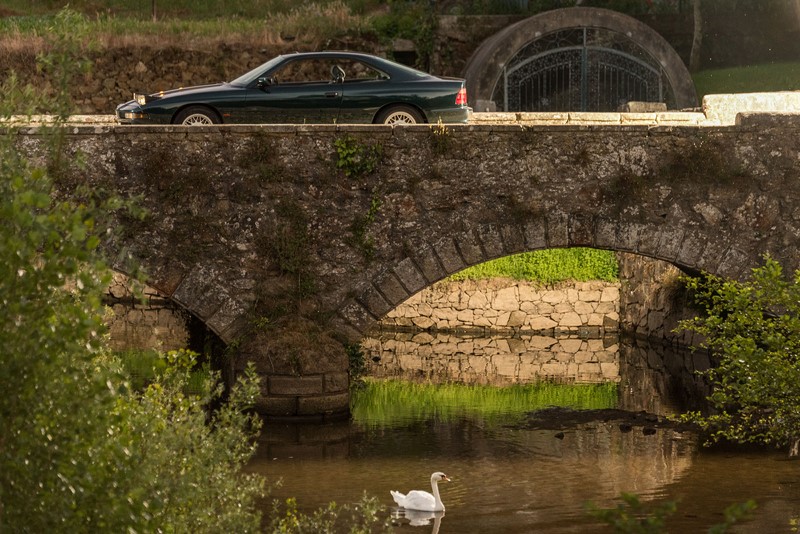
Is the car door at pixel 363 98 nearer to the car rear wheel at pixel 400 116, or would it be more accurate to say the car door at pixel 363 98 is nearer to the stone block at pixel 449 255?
the car rear wheel at pixel 400 116

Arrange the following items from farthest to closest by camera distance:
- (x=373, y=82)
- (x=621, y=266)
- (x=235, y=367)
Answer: (x=621, y=266)
(x=373, y=82)
(x=235, y=367)

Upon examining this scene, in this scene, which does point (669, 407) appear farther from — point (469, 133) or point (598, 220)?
point (469, 133)

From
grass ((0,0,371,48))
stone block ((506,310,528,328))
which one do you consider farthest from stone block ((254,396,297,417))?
grass ((0,0,371,48))

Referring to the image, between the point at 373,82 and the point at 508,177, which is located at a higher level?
the point at 373,82

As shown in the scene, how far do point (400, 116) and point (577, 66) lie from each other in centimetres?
1162

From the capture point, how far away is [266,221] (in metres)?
16.5

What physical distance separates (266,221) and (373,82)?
8.55ft

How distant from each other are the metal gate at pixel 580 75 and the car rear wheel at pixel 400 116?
10410 mm

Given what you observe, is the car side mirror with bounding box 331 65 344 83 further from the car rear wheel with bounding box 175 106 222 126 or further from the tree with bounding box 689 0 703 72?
the tree with bounding box 689 0 703 72

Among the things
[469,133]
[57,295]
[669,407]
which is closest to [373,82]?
[469,133]

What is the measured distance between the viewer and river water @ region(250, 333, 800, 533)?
12.5 meters

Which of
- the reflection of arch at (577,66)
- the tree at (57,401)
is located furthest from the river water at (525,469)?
the reflection of arch at (577,66)

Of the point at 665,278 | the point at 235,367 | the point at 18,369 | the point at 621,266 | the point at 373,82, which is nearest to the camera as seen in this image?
the point at 18,369

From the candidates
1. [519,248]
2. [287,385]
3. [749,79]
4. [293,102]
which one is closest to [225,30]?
[749,79]
